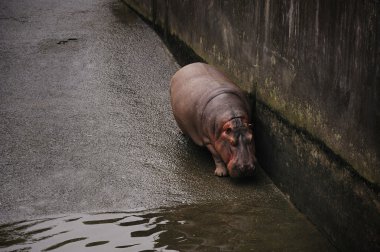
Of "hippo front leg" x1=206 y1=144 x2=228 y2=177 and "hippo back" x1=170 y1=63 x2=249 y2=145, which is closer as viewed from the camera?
"hippo front leg" x1=206 y1=144 x2=228 y2=177

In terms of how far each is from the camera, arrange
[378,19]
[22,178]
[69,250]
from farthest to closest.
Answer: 1. [22,178]
2. [69,250]
3. [378,19]

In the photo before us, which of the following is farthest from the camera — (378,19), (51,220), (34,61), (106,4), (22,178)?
(106,4)

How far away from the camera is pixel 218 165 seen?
628 cm

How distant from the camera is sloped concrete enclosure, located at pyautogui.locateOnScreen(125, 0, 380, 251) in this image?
4332 millimetres

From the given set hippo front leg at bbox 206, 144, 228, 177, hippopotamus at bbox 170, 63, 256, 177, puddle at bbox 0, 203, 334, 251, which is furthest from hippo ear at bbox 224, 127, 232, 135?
puddle at bbox 0, 203, 334, 251

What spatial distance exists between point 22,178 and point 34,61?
3874 millimetres

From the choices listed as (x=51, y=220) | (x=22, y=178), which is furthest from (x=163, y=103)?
(x=51, y=220)

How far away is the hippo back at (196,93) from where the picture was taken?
250 inches

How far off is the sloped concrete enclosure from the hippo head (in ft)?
0.88

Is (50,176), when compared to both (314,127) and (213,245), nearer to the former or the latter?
(213,245)

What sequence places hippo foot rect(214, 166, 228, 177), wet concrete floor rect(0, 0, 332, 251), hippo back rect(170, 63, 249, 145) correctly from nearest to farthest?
wet concrete floor rect(0, 0, 332, 251)
hippo foot rect(214, 166, 228, 177)
hippo back rect(170, 63, 249, 145)

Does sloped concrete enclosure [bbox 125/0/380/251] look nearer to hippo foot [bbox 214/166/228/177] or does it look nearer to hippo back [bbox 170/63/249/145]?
hippo back [bbox 170/63/249/145]

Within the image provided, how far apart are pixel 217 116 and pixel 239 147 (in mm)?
401

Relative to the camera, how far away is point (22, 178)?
20.2ft
